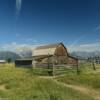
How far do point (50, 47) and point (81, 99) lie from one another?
43.1m

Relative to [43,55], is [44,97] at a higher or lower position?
lower

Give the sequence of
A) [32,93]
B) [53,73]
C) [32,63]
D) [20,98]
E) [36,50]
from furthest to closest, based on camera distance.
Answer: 1. [36,50]
2. [32,63]
3. [53,73]
4. [32,93]
5. [20,98]

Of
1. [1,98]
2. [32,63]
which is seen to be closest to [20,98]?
[1,98]

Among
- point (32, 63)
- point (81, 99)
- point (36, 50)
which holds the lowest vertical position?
point (81, 99)

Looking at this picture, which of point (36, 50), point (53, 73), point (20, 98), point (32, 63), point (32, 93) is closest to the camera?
point (20, 98)

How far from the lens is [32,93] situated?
1598cm

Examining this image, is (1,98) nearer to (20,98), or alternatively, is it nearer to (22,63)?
(20,98)

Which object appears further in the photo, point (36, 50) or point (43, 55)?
point (36, 50)

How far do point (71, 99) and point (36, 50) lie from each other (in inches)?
1936

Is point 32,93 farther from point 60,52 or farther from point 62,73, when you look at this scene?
point 60,52

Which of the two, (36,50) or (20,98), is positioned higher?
(36,50)

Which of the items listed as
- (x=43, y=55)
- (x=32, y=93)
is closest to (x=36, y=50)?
(x=43, y=55)

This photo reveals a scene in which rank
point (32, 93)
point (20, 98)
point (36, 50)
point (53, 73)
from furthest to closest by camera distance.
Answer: point (36, 50)
point (53, 73)
point (32, 93)
point (20, 98)

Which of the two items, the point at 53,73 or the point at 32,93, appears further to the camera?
the point at 53,73
